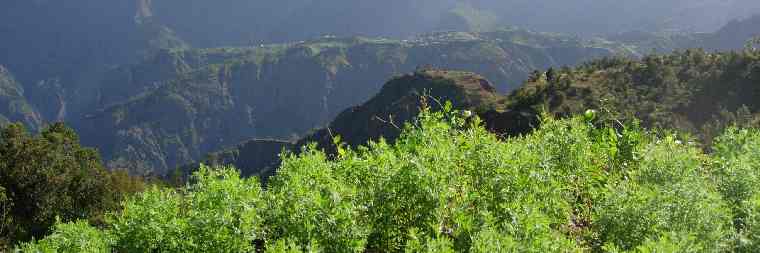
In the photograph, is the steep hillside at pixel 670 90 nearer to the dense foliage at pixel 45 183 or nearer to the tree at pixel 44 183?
the dense foliage at pixel 45 183

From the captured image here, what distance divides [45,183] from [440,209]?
47.7 meters

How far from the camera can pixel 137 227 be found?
12.9ft

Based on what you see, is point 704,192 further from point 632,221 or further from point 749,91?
point 749,91

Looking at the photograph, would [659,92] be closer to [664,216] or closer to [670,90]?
[670,90]

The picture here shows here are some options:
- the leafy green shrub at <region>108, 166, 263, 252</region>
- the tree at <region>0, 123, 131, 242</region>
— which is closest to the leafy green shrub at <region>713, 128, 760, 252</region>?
the leafy green shrub at <region>108, 166, 263, 252</region>

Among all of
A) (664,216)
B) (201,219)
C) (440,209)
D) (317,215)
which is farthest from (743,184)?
(201,219)

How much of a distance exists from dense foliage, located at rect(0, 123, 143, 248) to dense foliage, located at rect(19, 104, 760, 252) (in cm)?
3837

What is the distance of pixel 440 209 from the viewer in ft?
11.9

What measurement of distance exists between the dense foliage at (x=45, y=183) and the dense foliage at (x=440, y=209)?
3837 centimetres

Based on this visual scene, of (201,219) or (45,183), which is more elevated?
(201,219)

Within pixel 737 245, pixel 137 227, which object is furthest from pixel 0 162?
pixel 737 245

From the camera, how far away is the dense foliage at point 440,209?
3.31 meters

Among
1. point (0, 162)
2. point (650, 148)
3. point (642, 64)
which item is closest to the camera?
point (650, 148)

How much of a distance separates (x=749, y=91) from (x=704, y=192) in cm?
6583
